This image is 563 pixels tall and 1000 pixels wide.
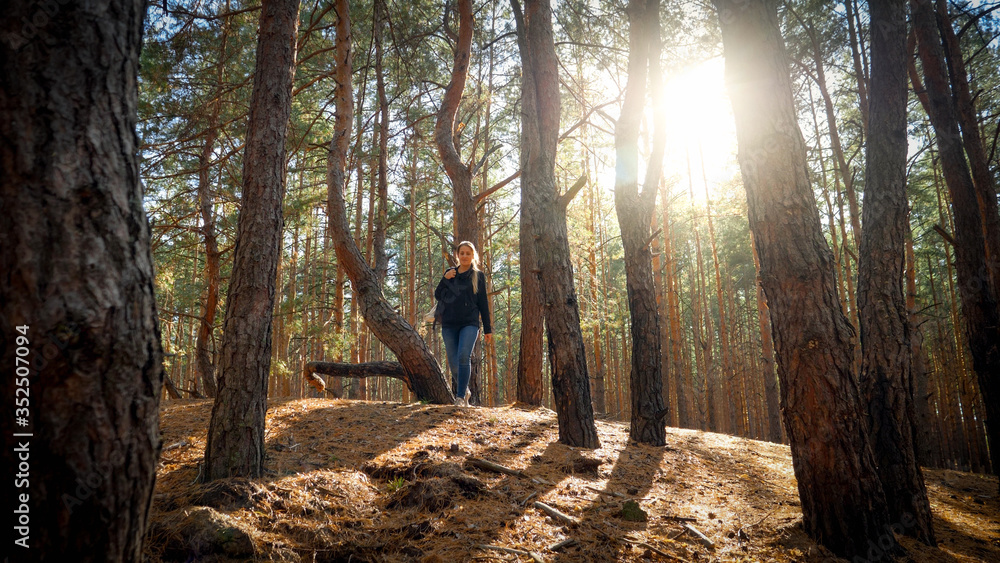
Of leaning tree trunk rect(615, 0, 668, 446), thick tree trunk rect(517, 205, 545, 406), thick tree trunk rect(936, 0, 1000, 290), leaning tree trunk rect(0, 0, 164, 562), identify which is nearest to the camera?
leaning tree trunk rect(0, 0, 164, 562)

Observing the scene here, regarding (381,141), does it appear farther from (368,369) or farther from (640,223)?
(640,223)

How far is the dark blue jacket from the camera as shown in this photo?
5.64m

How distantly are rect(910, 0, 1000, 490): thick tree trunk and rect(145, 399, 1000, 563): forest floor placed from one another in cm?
136

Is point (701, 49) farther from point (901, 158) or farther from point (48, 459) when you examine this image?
point (48, 459)

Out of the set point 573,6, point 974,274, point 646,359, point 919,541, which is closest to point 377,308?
point 646,359

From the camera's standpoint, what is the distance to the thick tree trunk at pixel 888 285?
3188mm

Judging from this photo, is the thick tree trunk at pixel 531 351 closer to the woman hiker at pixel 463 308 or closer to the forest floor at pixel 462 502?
the woman hiker at pixel 463 308

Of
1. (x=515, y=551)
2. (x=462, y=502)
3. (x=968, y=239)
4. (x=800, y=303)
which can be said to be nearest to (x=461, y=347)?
(x=462, y=502)

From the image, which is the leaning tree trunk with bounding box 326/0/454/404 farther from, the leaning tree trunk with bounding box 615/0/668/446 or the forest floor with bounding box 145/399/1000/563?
the leaning tree trunk with bounding box 615/0/668/446

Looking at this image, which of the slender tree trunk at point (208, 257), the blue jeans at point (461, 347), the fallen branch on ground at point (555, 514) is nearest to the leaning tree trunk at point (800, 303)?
the fallen branch on ground at point (555, 514)

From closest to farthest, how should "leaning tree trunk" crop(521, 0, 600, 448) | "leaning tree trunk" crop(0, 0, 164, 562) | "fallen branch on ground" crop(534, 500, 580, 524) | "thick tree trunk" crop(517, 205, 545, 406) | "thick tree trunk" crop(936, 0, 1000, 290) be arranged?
"leaning tree trunk" crop(0, 0, 164, 562), "fallen branch on ground" crop(534, 500, 580, 524), "leaning tree trunk" crop(521, 0, 600, 448), "thick tree trunk" crop(936, 0, 1000, 290), "thick tree trunk" crop(517, 205, 545, 406)

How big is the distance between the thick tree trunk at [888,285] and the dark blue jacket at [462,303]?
3.77 m

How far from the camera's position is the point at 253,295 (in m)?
2.80

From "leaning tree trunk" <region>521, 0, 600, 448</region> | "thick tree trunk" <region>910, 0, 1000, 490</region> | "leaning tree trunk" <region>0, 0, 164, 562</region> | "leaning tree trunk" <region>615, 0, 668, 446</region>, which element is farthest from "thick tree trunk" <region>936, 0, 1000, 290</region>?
"leaning tree trunk" <region>0, 0, 164, 562</region>
